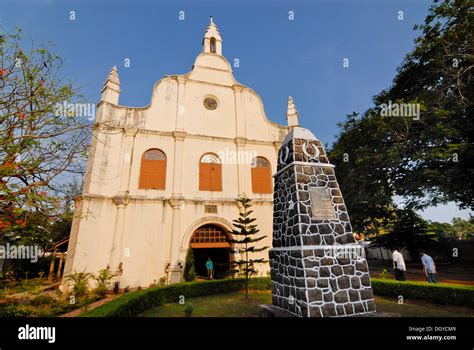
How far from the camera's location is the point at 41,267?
19.9m

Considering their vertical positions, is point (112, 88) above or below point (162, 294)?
above

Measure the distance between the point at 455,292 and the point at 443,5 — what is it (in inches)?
524

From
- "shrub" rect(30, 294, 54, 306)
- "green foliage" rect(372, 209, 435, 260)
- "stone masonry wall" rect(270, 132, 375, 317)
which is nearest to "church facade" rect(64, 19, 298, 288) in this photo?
"shrub" rect(30, 294, 54, 306)

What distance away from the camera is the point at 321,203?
20.3ft

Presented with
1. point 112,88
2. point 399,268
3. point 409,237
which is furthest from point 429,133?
point 112,88

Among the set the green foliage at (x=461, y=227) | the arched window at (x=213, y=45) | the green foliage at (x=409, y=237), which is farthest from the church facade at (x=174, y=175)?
the green foliage at (x=461, y=227)

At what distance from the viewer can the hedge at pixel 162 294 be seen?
6.10 m

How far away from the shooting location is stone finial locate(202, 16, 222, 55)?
60.0 feet

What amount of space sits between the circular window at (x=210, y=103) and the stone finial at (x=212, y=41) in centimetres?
434

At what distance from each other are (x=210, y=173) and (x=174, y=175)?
7.09 ft

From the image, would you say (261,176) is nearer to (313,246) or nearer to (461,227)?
(313,246)
